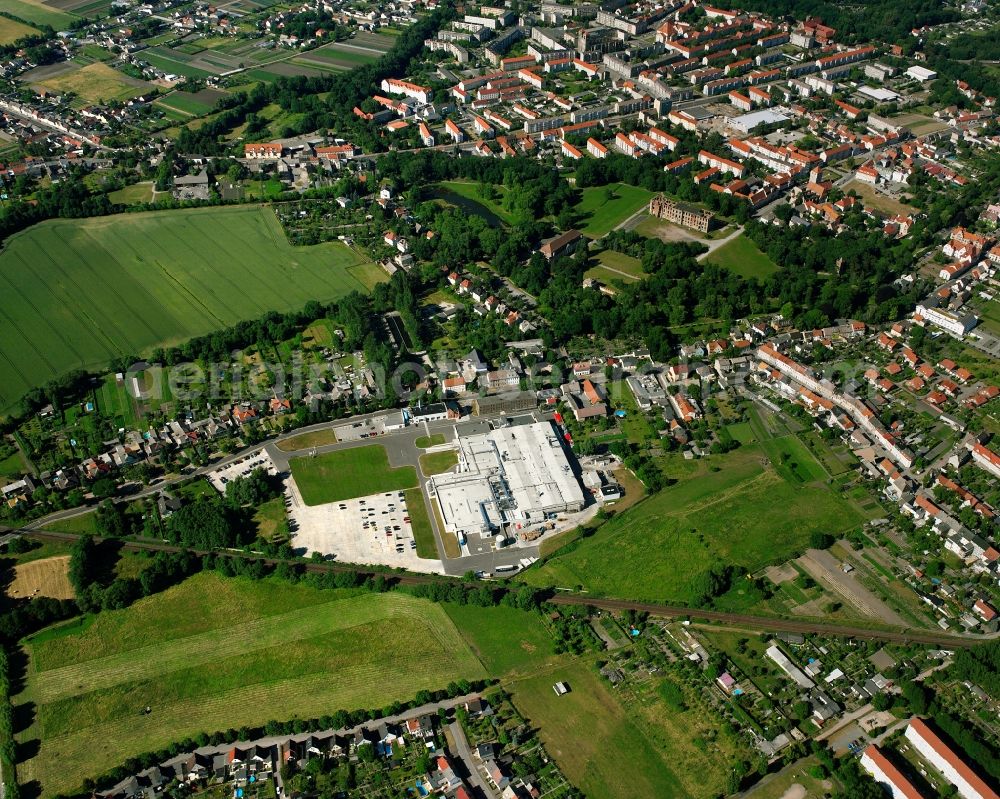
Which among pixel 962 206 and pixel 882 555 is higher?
pixel 962 206

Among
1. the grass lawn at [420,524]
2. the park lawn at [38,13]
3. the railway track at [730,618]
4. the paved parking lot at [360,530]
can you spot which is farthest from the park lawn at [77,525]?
the park lawn at [38,13]

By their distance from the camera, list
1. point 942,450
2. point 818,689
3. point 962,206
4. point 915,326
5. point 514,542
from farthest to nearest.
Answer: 1. point 962,206
2. point 915,326
3. point 942,450
4. point 514,542
5. point 818,689

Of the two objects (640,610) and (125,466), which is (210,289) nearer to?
(125,466)

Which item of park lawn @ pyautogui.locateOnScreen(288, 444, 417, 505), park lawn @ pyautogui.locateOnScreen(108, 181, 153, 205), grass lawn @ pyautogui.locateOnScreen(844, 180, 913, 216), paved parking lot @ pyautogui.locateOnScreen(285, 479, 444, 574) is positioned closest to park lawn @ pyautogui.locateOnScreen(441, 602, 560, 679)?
paved parking lot @ pyautogui.locateOnScreen(285, 479, 444, 574)

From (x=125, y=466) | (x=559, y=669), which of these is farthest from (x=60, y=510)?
(x=559, y=669)

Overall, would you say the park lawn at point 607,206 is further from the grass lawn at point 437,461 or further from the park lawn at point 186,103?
the park lawn at point 186,103

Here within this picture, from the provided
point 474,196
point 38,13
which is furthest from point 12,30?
point 474,196

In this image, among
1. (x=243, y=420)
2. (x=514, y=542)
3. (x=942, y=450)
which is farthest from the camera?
(x=243, y=420)

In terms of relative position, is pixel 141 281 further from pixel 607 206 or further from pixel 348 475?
pixel 607 206
